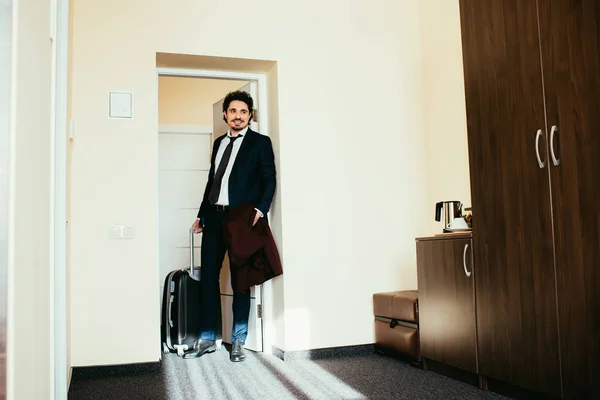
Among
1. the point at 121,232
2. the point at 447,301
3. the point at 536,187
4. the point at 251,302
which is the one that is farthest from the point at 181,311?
the point at 536,187

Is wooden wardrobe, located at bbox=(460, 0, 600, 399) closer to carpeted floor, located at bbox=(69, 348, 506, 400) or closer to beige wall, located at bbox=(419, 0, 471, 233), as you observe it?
carpeted floor, located at bbox=(69, 348, 506, 400)

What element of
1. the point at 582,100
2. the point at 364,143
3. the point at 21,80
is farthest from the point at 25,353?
the point at 364,143

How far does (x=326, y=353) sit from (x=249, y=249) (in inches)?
31.0

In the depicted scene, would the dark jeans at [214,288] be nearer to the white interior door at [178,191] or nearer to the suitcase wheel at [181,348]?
the suitcase wheel at [181,348]

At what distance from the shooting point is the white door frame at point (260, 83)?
394 cm

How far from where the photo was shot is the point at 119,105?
140 inches

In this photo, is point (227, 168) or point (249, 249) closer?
point (249, 249)

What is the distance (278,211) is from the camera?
3852mm

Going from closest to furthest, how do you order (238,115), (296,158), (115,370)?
(115,370) < (296,158) < (238,115)

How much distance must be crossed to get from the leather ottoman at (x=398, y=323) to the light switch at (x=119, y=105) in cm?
184

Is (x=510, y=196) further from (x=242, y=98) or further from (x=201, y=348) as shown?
(x=201, y=348)

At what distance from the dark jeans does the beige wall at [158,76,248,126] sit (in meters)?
1.99

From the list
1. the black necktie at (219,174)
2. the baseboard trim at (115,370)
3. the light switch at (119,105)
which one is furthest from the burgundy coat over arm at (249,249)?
the light switch at (119,105)

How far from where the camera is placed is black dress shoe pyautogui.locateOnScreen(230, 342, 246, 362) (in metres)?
3.74
